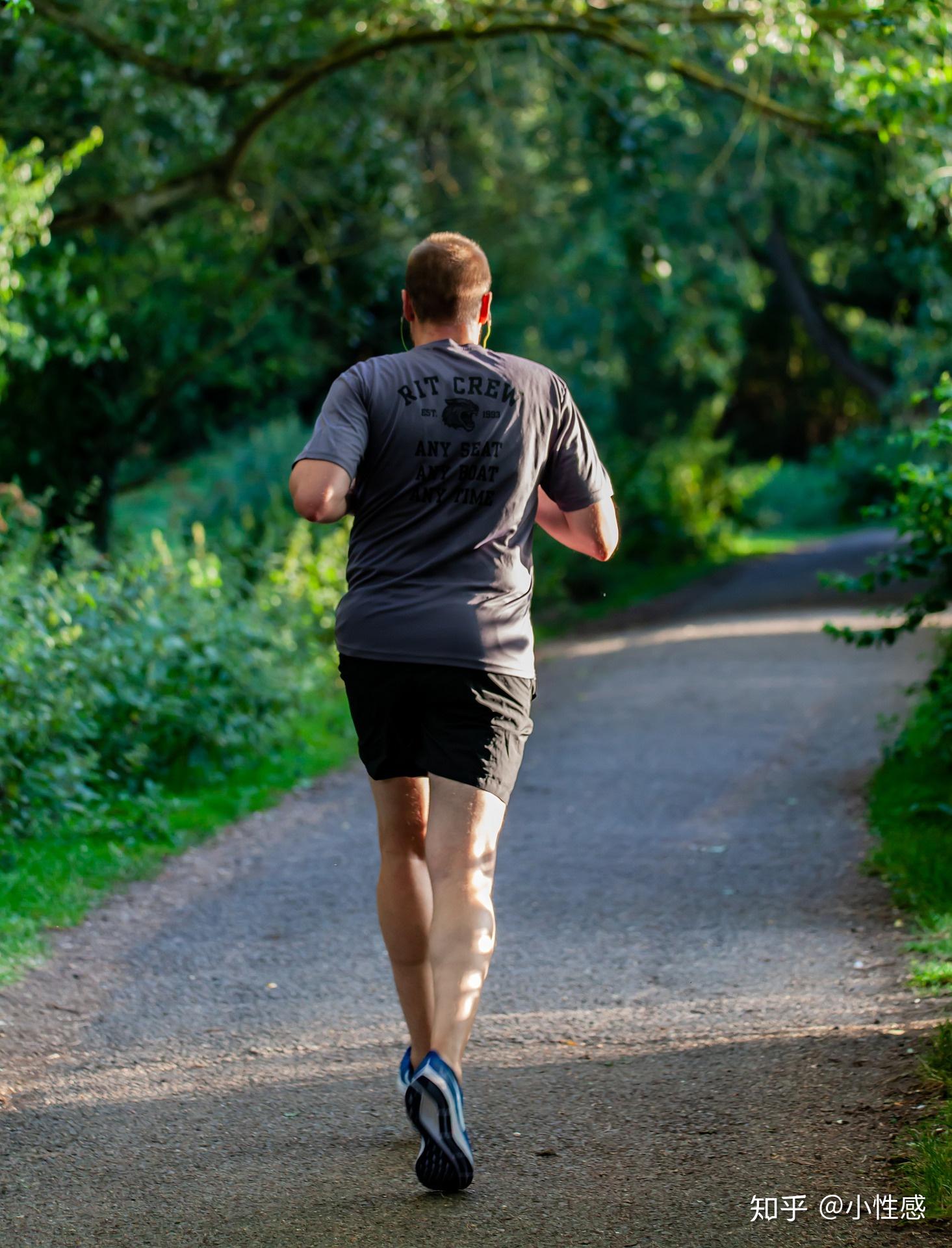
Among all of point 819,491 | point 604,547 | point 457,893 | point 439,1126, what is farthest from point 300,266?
point 819,491

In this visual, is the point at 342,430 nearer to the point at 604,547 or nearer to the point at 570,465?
the point at 570,465

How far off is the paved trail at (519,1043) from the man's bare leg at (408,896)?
0.36 metres

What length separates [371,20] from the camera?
385 inches

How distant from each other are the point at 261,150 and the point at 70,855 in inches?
336

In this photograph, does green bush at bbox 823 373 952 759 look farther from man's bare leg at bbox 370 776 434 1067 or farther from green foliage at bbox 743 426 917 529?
green foliage at bbox 743 426 917 529

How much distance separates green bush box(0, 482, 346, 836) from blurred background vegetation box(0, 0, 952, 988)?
1.0 inches

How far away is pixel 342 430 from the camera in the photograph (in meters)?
3.09

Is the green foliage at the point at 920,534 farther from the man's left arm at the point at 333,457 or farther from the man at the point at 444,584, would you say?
the man's left arm at the point at 333,457

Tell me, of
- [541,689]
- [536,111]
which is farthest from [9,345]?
[536,111]

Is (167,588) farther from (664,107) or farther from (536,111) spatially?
(536,111)

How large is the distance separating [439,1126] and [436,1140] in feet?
0.12

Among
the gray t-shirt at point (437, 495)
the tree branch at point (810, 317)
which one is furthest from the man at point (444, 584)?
the tree branch at point (810, 317)

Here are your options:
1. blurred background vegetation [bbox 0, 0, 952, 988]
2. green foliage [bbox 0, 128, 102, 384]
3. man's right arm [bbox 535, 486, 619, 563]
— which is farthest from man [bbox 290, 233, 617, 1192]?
green foliage [bbox 0, 128, 102, 384]

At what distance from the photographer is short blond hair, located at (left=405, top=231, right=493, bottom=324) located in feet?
10.6
